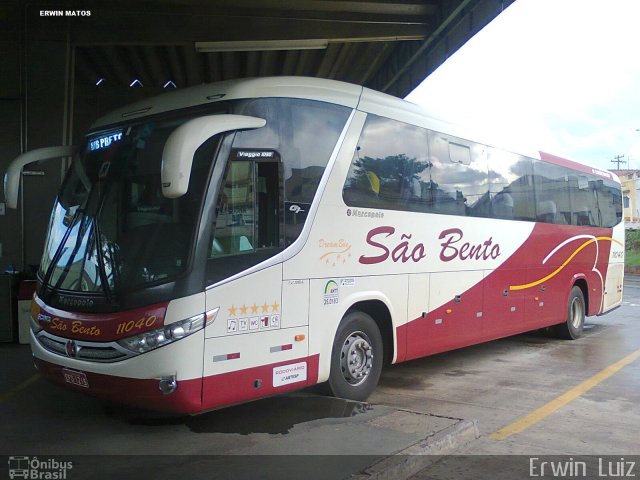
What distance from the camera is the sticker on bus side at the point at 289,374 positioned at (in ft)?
17.5

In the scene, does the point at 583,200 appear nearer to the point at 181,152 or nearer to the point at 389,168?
the point at 389,168

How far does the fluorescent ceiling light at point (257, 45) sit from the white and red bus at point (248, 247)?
8043mm

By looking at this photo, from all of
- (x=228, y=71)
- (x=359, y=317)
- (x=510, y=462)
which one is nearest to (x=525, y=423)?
(x=510, y=462)

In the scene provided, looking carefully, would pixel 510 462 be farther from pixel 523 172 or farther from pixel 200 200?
pixel 523 172

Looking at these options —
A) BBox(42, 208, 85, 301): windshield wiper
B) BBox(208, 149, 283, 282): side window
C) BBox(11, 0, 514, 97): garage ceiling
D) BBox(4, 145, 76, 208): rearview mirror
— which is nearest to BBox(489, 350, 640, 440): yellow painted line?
BBox(208, 149, 283, 282): side window

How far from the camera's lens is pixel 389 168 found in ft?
22.8

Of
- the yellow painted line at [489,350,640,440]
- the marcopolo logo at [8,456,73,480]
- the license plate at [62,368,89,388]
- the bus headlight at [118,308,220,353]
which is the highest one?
the bus headlight at [118,308,220,353]

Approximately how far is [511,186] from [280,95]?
5.40 meters

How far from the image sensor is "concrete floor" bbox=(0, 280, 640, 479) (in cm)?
448

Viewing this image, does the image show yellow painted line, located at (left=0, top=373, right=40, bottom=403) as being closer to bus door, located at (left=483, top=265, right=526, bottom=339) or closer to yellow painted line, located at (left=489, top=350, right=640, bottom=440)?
yellow painted line, located at (left=489, top=350, right=640, bottom=440)

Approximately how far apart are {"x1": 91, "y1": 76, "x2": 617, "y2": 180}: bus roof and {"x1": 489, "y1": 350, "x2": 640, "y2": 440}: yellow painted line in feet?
12.2

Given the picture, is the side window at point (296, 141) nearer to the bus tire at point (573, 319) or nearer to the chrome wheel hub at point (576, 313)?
the bus tire at point (573, 319)

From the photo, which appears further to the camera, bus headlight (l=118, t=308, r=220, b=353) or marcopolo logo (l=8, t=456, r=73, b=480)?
bus headlight (l=118, t=308, r=220, b=353)

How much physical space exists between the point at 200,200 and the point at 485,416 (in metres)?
3.78
